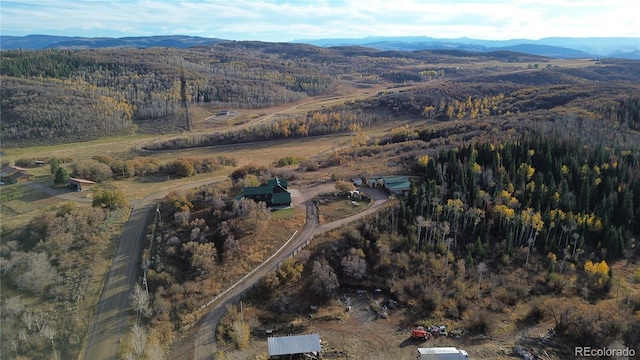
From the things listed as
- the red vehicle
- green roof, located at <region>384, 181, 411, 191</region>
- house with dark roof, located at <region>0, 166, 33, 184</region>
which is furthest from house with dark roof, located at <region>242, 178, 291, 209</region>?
house with dark roof, located at <region>0, 166, 33, 184</region>

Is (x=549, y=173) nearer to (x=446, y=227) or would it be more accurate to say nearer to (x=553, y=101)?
(x=446, y=227)

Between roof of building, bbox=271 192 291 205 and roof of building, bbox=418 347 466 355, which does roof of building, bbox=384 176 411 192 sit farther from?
roof of building, bbox=418 347 466 355

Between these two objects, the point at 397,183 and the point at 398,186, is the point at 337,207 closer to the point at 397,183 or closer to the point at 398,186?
the point at 398,186

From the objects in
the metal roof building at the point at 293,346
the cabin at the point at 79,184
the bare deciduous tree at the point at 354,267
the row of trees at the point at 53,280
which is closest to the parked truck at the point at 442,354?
the metal roof building at the point at 293,346

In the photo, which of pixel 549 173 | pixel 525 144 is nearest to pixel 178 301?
pixel 549 173

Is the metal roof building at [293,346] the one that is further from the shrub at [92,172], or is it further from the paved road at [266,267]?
the shrub at [92,172]

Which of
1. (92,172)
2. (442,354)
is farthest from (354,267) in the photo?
(92,172)
